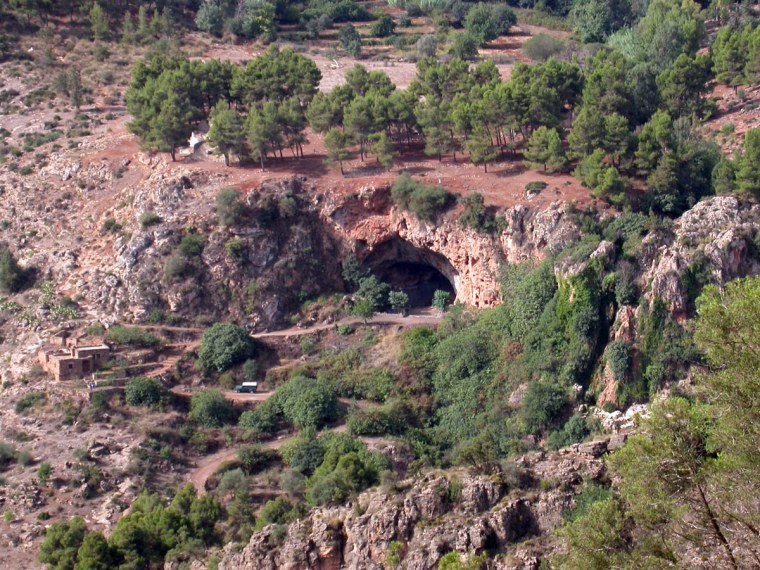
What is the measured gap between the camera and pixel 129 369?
5741 centimetres

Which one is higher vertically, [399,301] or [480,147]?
[480,147]

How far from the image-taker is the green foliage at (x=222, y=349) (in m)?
58.3

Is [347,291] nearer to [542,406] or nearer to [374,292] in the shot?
[374,292]

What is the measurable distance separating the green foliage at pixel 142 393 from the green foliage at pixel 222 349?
109 inches

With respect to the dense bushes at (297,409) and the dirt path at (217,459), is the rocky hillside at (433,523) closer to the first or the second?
the dirt path at (217,459)

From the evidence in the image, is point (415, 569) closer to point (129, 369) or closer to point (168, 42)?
point (129, 369)

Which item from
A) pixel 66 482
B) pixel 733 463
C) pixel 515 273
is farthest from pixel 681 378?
pixel 733 463

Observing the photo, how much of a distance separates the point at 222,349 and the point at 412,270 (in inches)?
432

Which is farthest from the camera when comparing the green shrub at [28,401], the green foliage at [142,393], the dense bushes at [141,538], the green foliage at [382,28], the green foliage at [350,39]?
the green foliage at [382,28]

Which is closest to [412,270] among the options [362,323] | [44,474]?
[362,323]

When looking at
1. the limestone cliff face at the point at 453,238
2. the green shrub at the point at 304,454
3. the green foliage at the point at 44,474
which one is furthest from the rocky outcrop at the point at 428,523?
the limestone cliff face at the point at 453,238

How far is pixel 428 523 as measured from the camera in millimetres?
37844

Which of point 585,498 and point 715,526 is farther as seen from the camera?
point 585,498

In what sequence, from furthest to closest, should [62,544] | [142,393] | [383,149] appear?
[383,149]
[142,393]
[62,544]
